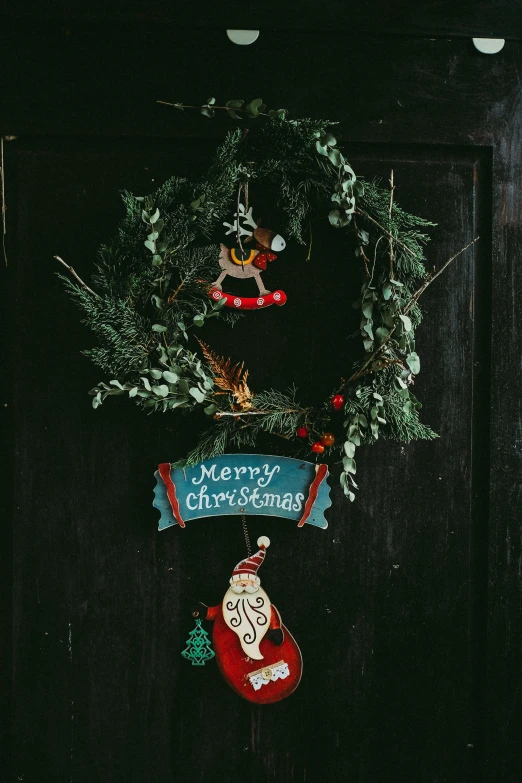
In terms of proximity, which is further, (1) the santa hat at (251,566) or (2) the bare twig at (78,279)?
(1) the santa hat at (251,566)

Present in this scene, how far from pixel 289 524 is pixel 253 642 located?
0.32 metres

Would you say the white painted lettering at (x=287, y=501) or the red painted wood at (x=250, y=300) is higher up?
the red painted wood at (x=250, y=300)

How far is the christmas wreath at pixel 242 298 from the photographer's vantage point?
4.91ft

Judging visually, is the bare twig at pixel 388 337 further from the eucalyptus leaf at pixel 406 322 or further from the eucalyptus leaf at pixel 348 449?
the eucalyptus leaf at pixel 348 449

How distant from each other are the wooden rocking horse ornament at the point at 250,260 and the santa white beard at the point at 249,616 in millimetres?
769

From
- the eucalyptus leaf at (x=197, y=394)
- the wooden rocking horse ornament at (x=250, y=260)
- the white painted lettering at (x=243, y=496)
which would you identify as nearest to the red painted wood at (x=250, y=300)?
the wooden rocking horse ornament at (x=250, y=260)

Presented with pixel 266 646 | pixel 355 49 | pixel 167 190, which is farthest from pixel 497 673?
pixel 355 49

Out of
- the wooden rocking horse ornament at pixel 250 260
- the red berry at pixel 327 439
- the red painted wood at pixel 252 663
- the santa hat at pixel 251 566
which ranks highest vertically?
the wooden rocking horse ornament at pixel 250 260

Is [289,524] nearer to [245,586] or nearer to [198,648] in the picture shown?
[245,586]

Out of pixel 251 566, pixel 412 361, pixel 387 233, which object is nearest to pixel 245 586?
pixel 251 566

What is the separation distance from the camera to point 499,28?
5.46 feet

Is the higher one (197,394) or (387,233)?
(387,233)

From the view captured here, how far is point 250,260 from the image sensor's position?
5.33 ft

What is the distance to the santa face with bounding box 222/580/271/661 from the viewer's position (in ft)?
5.38
